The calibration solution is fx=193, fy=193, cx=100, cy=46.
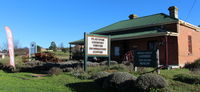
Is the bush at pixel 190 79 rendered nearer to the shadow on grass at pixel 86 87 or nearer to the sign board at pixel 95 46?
the shadow on grass at pixel 86 87

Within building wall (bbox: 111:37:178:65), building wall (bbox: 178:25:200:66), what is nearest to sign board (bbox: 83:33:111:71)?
building wall (bbox: 111:37:178:65)

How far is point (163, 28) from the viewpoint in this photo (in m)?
17.5

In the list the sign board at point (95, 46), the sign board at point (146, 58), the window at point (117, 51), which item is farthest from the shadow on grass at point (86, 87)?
the window at point (117, 51)

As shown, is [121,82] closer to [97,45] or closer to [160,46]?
[97,45]

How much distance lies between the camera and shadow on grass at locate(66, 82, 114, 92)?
23.3ft

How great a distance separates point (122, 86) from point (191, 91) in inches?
87.3

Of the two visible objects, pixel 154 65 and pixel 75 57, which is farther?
pixel 75 57

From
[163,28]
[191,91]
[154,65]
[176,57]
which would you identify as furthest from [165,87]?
[163,28]

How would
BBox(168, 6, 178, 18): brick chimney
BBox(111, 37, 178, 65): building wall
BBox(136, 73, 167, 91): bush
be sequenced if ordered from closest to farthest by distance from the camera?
1. BBox(136, 73, 167, 91): bush
2. BBox(111, 37, 178, 65): building wall
3. BBox(168, 6, 178, 18): brick chimney

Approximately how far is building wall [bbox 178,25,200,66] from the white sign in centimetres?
756

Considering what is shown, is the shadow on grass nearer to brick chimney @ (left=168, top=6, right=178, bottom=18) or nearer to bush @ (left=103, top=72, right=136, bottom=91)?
bush @ (left=103, top=72, right=136, bottom=91)

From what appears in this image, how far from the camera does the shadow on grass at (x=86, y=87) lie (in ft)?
23.3

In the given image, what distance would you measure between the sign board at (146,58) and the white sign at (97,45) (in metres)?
2.62

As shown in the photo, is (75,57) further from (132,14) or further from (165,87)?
(165,87)
